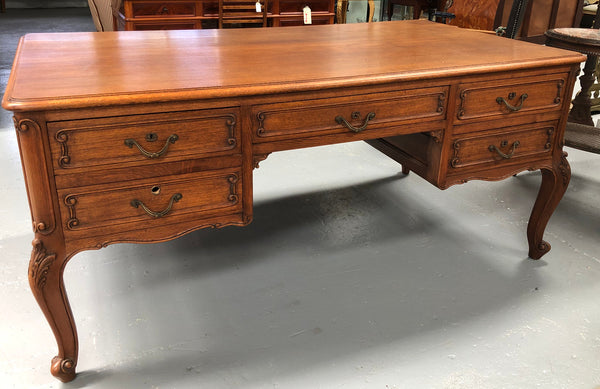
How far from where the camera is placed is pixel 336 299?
1.95 meters

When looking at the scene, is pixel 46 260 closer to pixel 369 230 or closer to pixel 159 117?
pixel 159 117

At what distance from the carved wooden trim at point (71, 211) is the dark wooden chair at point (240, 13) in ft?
11.7

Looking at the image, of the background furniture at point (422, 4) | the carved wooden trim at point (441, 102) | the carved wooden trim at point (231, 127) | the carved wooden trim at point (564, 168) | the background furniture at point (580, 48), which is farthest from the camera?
the background furniture at point (422, 4)

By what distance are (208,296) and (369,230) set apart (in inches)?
32.8

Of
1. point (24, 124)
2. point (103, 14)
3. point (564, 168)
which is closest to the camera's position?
point (24, 124)

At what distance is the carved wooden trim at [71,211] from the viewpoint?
1.37 meters

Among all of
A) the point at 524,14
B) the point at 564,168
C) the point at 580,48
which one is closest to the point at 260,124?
the point at 564,168

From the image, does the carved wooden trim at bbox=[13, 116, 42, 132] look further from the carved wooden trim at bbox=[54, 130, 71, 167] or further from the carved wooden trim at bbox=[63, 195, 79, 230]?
the carved wooden trim at bbox=[63, 195, 79, 230]

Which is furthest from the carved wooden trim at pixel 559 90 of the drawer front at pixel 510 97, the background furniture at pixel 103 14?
the background furniture at pixel 103 14

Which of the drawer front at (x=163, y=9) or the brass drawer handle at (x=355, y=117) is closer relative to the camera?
the brass drawer handle at (x=355, y=117)

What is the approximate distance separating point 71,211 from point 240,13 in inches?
147

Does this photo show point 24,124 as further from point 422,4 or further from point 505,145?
point 422,4

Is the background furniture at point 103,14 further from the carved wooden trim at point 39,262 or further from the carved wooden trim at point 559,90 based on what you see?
the carved wooden trim at point 559,90

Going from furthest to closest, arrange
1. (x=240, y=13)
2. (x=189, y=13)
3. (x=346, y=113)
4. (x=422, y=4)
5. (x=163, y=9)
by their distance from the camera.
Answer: (x=422, y=4) < (x=240, y=13) < (x=189, y=13) < (x=163, y=9) < (x=346, y=113)
